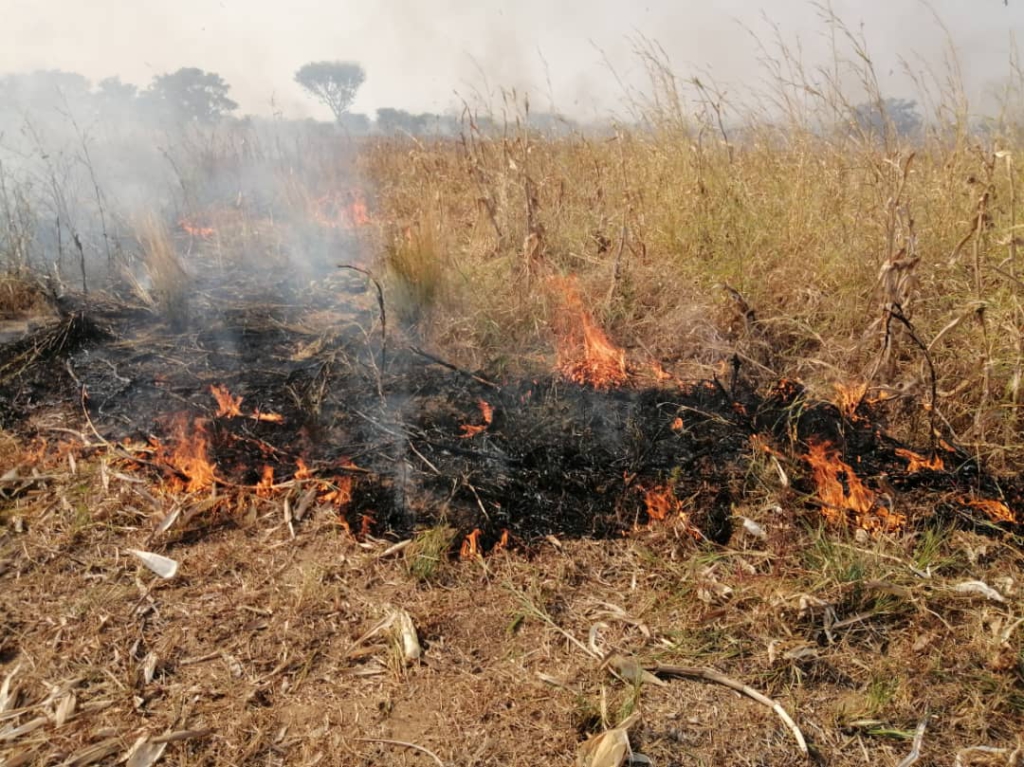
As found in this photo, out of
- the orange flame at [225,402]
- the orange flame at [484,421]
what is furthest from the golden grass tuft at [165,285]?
the orange flame at [484,421]

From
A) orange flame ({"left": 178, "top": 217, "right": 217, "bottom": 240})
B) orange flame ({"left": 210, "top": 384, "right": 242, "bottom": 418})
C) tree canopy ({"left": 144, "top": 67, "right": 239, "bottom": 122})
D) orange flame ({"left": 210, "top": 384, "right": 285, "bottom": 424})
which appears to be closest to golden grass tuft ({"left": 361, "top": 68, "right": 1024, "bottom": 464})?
orange flame ({"left": 210, "top": 384, "right": 285, "bottom": 424})

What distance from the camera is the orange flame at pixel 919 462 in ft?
8.68

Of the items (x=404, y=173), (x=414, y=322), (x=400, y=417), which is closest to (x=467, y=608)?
(x=400, y=417)

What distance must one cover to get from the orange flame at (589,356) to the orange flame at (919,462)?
1305 millimetres

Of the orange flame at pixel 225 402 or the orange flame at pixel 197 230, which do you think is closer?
the orange flame at pixel 225 402

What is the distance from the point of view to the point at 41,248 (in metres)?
5.30

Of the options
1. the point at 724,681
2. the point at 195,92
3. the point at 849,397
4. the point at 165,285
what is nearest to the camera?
the point at 724,681

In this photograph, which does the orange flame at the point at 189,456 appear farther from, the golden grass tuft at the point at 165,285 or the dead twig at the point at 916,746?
the dead twig at the point at 916,746

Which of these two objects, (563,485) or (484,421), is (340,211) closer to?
(484,421)

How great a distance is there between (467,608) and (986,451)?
2270mm

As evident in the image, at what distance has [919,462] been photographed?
2.67 metres

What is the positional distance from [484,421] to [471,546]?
28.8 inches

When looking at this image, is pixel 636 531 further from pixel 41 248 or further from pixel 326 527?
pixel 41 248

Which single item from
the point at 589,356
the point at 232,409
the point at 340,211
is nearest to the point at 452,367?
the point at 589,356
